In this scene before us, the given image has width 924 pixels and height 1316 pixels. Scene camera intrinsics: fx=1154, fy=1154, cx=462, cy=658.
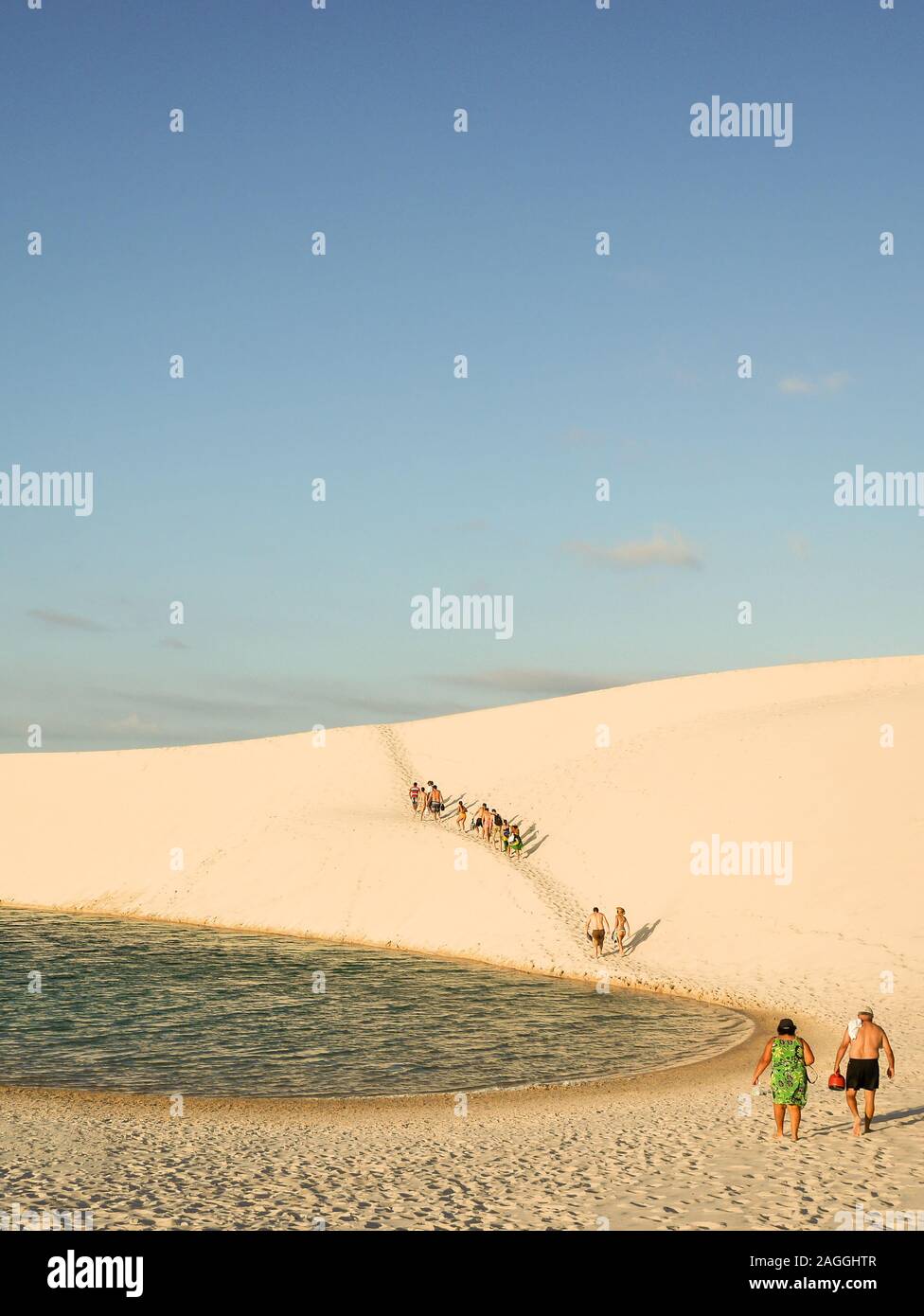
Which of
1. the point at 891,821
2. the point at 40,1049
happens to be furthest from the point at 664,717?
the point at 40,1049

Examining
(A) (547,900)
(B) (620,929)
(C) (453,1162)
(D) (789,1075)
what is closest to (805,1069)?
(D) (789,1075)

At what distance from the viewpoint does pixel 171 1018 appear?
89.4 ft

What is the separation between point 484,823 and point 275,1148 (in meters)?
30.4

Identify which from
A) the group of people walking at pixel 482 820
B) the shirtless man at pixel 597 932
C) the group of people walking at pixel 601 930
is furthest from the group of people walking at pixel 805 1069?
the group of people walking at pixel 482 820

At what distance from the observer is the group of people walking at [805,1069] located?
16500 mm

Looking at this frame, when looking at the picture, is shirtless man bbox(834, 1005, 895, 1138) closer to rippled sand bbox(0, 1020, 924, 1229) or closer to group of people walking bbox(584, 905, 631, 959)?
rippled sand bbox(0, 1020, 924, 1229)

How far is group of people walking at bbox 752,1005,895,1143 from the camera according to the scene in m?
16.5

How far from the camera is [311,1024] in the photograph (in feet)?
87.9

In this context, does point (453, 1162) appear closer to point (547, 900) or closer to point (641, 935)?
point (641, 935)

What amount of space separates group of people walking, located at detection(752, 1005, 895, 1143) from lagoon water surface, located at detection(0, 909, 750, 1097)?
20.1 feet

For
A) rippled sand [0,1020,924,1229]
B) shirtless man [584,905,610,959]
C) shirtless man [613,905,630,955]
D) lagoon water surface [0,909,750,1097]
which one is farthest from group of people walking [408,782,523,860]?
rippled sand [0,1020,924,1229]

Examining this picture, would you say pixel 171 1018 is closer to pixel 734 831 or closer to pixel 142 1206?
pixel 142 1206

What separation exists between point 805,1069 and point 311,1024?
1338 centimetres

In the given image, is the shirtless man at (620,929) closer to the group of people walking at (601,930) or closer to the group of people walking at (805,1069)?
the group of people walking at (601,930)
